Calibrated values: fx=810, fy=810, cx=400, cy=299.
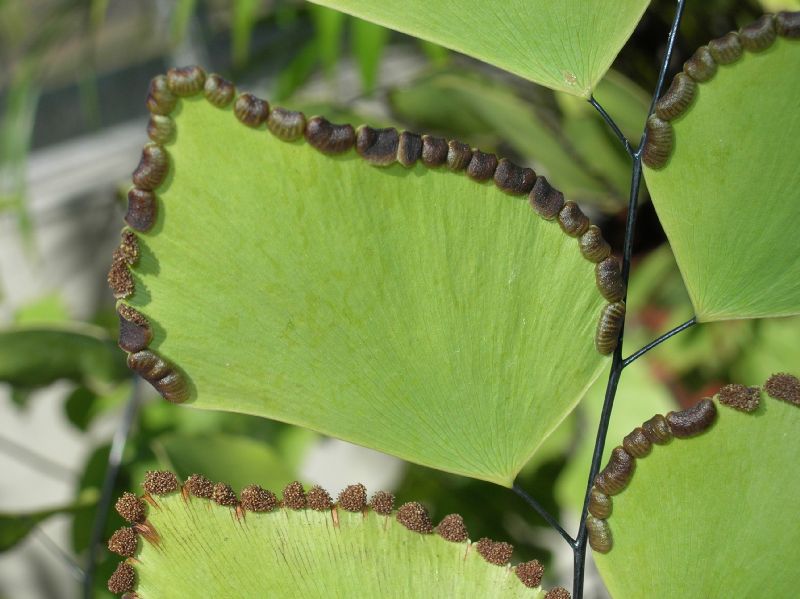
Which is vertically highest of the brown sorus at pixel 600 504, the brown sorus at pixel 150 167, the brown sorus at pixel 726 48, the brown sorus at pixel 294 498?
the brown sorus at pixel 726 48

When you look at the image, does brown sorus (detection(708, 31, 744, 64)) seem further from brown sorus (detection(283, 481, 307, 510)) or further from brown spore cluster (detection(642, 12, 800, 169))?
brown sorus (detection(283, 481, 307, 510))

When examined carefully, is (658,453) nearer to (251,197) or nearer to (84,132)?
(251,197)

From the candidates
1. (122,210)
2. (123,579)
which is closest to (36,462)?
(122,210)

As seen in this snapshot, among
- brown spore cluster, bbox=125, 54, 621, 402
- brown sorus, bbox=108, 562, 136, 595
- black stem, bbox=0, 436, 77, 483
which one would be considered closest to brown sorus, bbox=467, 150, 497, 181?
brown spore cluster, bbox=125, 54, 621, 402

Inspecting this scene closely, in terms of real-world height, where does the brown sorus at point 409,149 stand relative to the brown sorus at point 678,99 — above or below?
below

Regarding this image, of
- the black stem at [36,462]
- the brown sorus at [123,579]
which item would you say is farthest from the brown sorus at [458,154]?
the black stem at [36,462]

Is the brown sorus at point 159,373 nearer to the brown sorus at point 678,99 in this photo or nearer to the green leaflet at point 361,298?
the green leaflet at point 361,298
